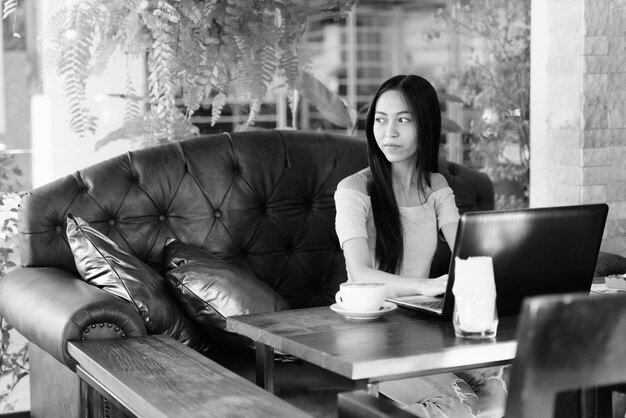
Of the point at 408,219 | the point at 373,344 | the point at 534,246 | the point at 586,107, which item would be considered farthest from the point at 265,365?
the point at 586,107

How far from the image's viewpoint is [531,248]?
1.69m

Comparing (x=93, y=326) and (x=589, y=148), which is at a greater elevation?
(x=589, y=148)

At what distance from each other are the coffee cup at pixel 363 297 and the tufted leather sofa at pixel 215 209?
0.87 m

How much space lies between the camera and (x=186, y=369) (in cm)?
186

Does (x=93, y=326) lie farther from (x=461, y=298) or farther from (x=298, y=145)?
(x=298, y=145)

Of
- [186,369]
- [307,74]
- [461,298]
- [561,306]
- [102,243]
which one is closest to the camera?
[561,306]

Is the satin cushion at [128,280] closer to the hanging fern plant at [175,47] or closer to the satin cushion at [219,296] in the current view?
the satin cushion at [219,296]

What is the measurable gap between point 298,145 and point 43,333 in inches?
43.4

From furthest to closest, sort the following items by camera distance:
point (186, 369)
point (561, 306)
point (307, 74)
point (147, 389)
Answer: point (307, 74) → point (186, 369) → point (147, 389) → point (561, 306)

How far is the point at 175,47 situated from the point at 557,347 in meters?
2.11

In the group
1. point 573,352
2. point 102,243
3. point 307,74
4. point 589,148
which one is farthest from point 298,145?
point 573,352

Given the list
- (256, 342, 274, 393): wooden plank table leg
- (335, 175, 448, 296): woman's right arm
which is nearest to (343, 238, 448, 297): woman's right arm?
A: (335, 175, 448, 296): woman's right arm

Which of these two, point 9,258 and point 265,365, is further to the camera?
point 9,258

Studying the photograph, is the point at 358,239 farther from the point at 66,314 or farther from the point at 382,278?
the point at 66,314
